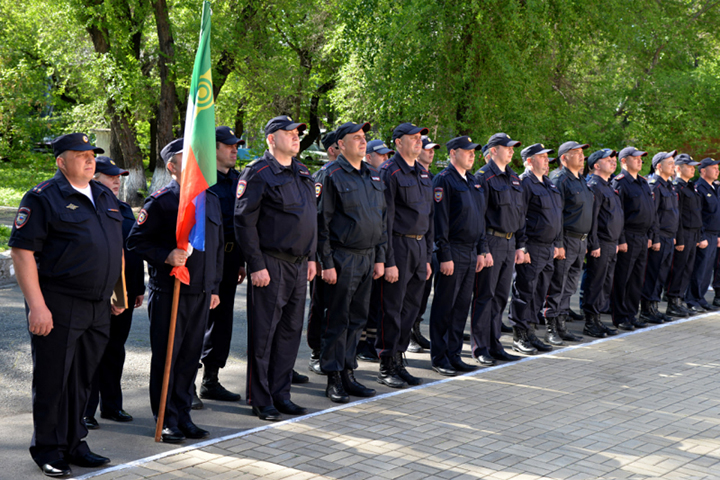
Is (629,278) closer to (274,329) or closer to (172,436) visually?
(274,329)

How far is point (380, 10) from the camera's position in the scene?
13383 mm

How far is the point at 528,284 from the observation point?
8.15 metres

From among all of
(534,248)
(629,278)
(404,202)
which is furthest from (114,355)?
(629,278)

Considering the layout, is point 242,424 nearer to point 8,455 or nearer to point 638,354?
point 8,455

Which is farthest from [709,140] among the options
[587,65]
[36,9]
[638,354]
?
[36,9]

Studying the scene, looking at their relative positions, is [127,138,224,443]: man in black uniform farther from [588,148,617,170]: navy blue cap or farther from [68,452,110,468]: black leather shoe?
[588,148,617,170]: navy blue cap

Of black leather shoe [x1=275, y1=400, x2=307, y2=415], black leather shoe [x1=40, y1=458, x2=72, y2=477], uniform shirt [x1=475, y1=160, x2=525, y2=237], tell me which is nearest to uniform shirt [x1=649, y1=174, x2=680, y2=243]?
uniform shirt [x1=475, y1=160, x2=525, y2=237]

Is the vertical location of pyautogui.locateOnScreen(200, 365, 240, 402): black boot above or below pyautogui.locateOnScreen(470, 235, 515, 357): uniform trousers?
below

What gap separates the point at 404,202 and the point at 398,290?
0.80 meters

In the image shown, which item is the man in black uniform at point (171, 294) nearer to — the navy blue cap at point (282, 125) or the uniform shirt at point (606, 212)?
the navy blue cap at point (282, 125)

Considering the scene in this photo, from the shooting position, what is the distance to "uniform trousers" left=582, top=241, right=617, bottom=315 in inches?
363

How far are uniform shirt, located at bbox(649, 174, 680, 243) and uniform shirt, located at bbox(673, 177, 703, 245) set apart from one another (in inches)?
20.8

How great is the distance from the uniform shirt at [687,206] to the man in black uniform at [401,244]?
5.78 meters

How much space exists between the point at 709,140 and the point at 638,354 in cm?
1272
